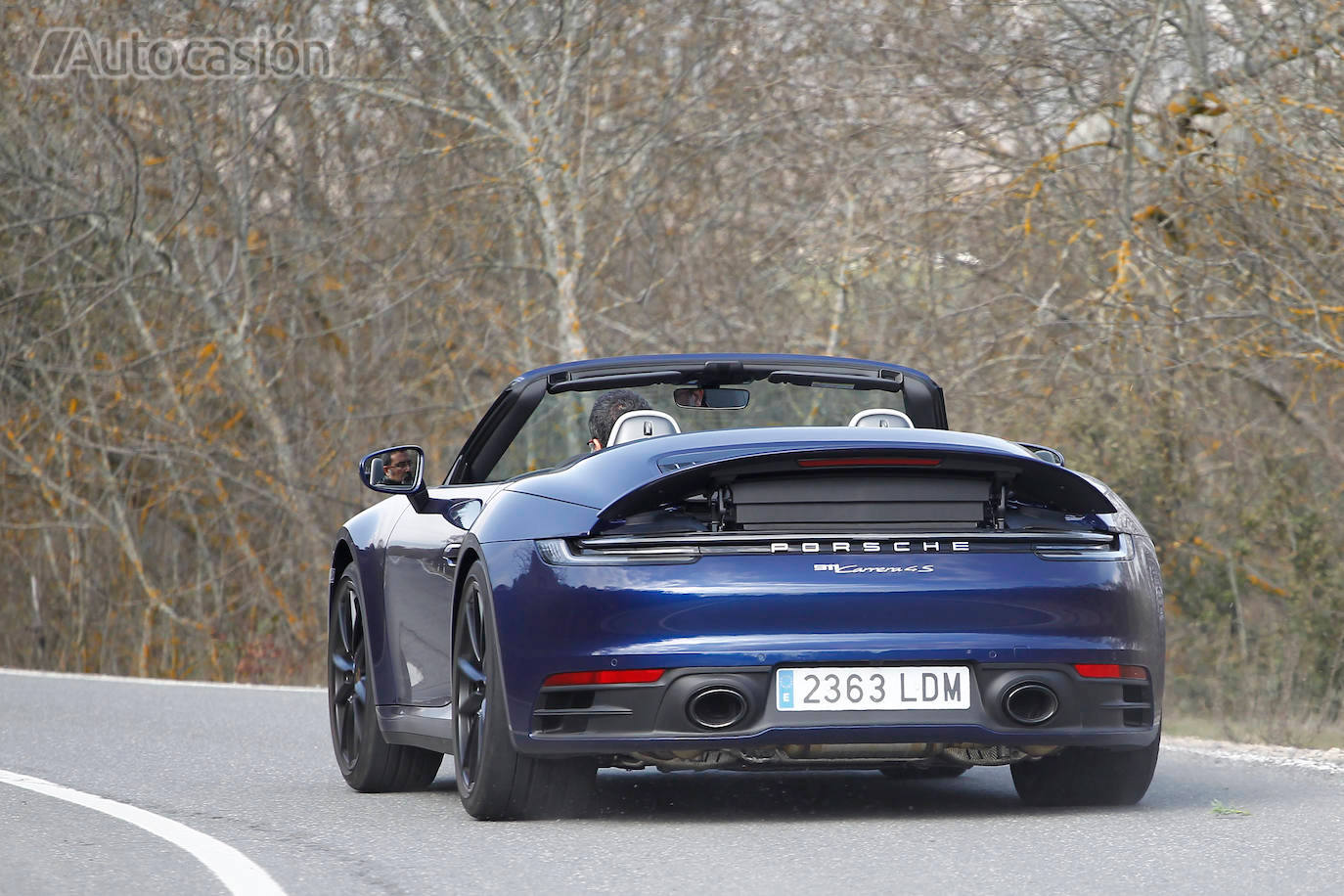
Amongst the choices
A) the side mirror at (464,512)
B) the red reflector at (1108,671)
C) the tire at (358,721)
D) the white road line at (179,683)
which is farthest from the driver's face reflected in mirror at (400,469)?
the white road line at (179,683)

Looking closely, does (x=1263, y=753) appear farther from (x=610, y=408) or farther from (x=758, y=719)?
(x=758, y=719)

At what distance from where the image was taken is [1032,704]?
→ 589 cm

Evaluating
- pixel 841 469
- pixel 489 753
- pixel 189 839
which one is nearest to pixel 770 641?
pixel 841 469

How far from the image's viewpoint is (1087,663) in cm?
591

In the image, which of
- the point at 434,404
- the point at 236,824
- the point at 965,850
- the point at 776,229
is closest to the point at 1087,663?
the point at 965,850

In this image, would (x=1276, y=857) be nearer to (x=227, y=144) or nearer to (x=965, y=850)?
(x=965, y=850)

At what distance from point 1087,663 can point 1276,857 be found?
30.7 inches

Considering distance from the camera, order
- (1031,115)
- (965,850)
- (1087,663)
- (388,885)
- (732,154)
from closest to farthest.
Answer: (388,885), (965,850), (1087,663), (1031,115), (732,154)

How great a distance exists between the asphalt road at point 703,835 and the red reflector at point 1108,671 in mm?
429

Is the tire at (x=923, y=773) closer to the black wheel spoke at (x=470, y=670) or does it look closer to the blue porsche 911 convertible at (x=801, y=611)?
the blue porsche 911 convertible at (x=801, y=611)

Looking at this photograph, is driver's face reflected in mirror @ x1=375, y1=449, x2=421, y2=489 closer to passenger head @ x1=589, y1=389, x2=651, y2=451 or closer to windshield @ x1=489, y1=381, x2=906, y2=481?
windshield @ x1=489, y1=381, x2=906, y2=481

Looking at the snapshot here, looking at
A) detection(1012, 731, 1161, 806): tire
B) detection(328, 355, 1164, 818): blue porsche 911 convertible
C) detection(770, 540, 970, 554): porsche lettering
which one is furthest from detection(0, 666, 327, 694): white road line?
detection(770, 540, 970, 554): porsche lettering

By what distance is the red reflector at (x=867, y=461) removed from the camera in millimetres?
5836

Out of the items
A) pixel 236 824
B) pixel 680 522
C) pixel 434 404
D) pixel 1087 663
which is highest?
pixel 680 522
